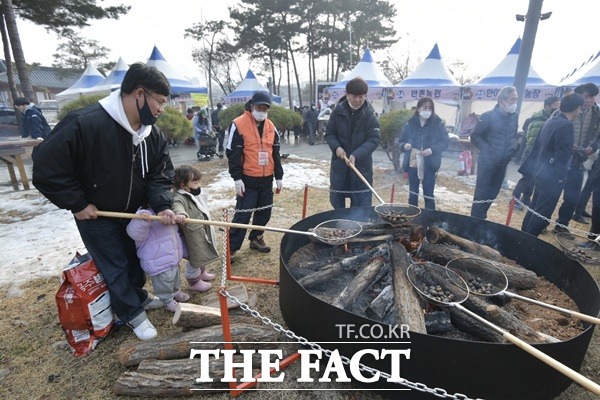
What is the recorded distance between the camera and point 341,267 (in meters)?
3.13

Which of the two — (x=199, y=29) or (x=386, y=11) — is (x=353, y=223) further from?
(x=199, y=29)

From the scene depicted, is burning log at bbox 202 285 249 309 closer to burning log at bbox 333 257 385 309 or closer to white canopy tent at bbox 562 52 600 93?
burning log at bbox 333 257 385 309

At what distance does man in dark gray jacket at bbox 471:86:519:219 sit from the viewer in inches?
183

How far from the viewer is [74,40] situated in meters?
26.2

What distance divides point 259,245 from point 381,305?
236 centimetres

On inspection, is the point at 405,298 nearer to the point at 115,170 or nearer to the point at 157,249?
the point at 157,249

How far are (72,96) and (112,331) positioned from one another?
768 inches

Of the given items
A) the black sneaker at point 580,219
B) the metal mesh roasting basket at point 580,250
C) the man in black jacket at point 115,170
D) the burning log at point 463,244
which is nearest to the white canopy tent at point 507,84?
the black sneaker at point 580,219

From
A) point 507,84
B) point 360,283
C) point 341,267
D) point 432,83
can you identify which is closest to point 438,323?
point 360,283

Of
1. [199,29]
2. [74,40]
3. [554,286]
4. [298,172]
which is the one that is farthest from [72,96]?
[554,286]

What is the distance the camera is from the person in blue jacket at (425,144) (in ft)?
17.1

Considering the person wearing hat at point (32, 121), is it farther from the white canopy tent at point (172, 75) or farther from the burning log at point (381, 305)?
the burning log at point (381, 305)

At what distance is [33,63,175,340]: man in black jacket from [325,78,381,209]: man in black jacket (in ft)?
7.90

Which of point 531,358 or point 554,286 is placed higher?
point 531,358
